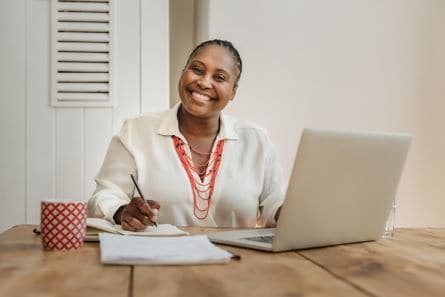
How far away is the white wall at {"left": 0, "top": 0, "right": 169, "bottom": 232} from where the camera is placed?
7.69 ft

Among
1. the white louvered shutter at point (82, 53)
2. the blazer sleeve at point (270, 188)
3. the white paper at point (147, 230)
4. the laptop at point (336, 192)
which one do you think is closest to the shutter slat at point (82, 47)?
the white louvered shutter at point (82, 53)

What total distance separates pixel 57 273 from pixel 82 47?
164 centimetres

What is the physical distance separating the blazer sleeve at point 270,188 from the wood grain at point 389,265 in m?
0.66

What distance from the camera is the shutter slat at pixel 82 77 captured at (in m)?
2.37

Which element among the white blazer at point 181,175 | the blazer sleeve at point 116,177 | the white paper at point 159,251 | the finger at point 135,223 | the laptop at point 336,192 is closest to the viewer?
the white paper at point 159,251

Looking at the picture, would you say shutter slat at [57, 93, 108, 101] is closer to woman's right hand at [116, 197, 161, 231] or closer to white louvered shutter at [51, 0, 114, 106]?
white louvered shutter at [51, 0, 114, 106]

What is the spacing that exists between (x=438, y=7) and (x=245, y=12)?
899mm

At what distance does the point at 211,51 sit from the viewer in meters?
2.07

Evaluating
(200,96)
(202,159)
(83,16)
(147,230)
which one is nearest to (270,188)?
(202,159)

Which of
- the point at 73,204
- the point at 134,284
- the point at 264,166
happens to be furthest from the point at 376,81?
the point at 134,284

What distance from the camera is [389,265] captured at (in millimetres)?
1033

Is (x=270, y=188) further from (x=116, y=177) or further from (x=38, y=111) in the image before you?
(x=38, y=111)

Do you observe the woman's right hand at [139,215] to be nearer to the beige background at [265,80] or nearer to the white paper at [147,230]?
the white paper at [147,230]

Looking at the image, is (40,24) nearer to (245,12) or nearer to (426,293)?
(245,12)
